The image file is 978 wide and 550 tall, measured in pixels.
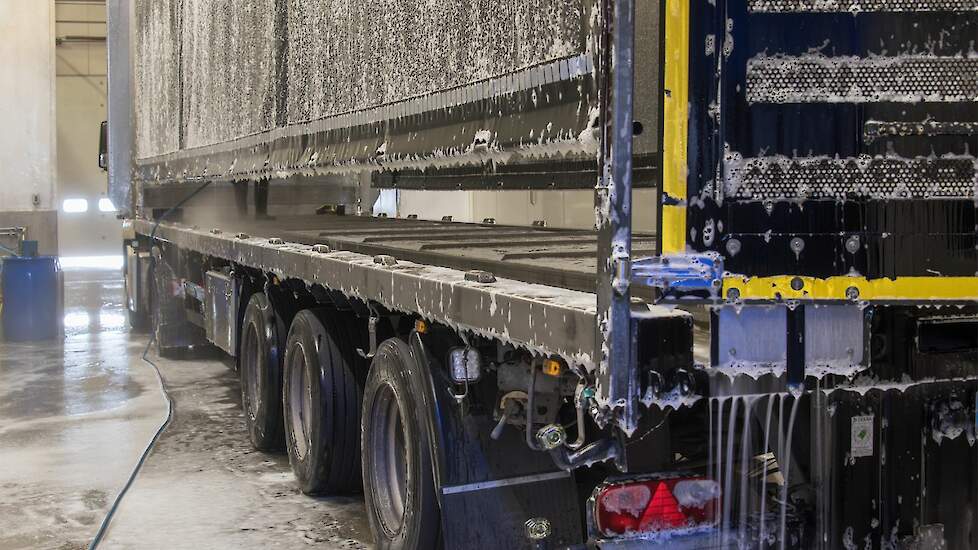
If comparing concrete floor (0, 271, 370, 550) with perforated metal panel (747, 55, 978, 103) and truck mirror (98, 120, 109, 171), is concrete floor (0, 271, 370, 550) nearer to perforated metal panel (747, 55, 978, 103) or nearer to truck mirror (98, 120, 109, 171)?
truck mirror (98, 120, 109, 171)

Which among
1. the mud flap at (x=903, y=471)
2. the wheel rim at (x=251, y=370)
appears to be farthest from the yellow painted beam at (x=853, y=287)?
the wheel rim at (x=251, y=370)

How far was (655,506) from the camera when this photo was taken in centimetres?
304

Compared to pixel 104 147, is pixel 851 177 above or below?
below

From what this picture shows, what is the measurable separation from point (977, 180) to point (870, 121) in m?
0.29

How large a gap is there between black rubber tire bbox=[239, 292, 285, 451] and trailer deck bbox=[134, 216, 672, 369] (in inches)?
13.8

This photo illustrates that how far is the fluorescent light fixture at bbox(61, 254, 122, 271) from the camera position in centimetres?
2952

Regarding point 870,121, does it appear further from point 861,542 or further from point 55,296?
point 55,296

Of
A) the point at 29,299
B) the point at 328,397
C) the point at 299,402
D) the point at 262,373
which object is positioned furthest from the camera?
the point at 29,299

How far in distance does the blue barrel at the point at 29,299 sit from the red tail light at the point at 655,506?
11.8m

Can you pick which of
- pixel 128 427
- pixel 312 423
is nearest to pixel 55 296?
pixel 128 427

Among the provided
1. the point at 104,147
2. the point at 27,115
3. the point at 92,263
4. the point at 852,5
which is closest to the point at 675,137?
the point at 852,5

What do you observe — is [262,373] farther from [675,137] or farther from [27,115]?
[27,115]

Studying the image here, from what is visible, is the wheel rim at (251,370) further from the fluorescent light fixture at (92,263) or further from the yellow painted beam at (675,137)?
the fluorescent light fixture at (92,263)

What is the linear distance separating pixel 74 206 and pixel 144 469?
2907cm
